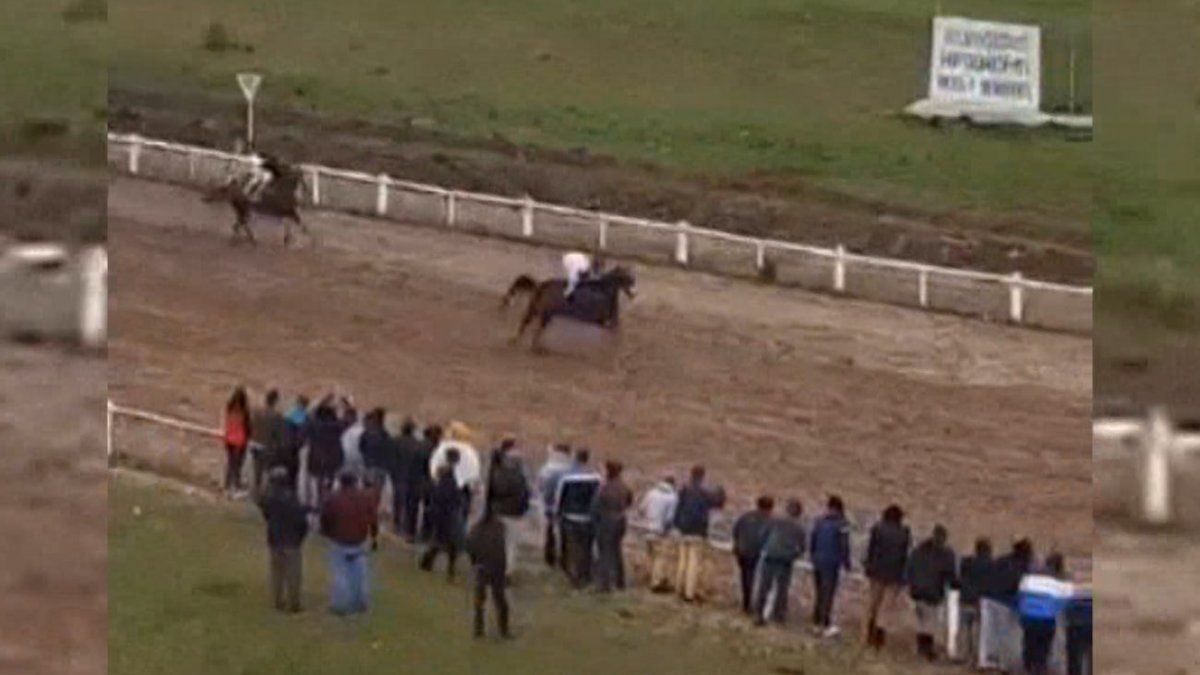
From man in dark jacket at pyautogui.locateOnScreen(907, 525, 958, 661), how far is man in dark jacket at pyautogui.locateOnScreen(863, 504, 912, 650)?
0.08ft

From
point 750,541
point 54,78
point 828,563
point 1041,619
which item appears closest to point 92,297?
point 54,78

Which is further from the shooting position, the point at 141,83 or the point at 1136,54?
the point at 141,83

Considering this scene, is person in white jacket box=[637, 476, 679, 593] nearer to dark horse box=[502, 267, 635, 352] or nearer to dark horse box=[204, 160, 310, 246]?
dark horse box=[502, 267, 635, 352]

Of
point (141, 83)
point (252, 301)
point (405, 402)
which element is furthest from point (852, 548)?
point (141, 83)

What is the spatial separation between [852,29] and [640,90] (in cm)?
39

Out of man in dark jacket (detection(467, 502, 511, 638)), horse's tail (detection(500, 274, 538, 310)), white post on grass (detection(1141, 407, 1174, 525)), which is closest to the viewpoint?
white post on grass (detection(1141, 407, 1174, 525))

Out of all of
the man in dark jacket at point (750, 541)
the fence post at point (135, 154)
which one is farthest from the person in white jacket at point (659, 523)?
the fence post at point (135, 154)

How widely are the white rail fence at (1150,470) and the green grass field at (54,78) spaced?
4.85 ft

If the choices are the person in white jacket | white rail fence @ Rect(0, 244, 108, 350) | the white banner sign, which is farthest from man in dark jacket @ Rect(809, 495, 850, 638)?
white rail fence @ Rect(0, 244, 108, 350)

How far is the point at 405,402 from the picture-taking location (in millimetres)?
3869

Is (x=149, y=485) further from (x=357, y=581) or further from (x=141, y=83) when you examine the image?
(x=141, y=83)

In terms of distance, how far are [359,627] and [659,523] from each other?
517mm

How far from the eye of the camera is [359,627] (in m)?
3.70

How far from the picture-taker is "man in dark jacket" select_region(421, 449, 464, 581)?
372cm
